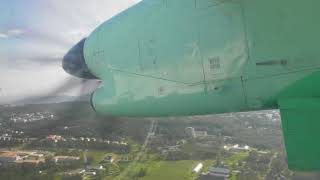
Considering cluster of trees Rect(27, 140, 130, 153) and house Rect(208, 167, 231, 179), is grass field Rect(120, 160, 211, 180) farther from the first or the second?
cluster of trees Rect(27, 140, 130, 153)

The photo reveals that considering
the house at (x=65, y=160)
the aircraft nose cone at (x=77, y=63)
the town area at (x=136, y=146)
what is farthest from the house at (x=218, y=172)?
the house at (x=65, y=160)

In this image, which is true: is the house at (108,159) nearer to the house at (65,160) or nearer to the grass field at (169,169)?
the grass field at (169,169)

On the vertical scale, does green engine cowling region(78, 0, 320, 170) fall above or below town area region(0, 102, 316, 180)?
above

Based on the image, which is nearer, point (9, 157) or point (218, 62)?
point (218, 62)

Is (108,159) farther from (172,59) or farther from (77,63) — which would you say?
(172,59)

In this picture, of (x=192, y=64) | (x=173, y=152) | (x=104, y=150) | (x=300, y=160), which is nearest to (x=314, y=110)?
(x=300, y=160)

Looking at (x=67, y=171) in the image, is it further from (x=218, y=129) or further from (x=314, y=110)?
(x=314, y=110)

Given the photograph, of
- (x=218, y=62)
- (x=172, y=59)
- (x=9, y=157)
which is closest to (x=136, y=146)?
(x=9, y=157)

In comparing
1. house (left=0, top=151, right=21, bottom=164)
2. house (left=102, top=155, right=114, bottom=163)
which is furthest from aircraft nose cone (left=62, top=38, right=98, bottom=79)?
house (left=0, top=151, right=21, bottom=164)
